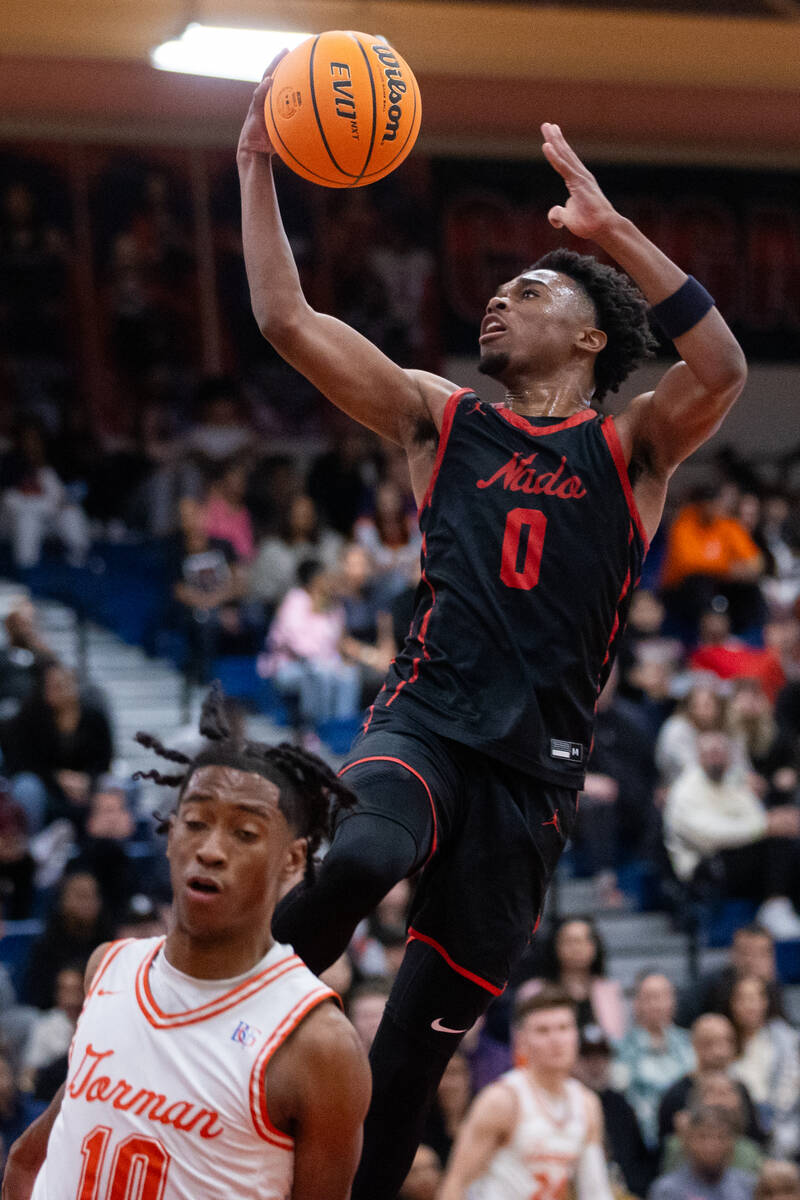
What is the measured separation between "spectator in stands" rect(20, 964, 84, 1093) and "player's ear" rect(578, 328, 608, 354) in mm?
3994

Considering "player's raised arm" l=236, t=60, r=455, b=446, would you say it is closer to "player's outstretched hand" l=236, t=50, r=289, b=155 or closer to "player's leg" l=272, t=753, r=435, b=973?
"player's outstretched hand" l=236, t=50, r=289, b=155

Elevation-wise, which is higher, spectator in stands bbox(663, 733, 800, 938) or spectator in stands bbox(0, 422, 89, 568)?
spectator in stands bbox(0, 422, 89, 568)

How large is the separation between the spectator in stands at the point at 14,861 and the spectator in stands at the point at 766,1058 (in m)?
3.28

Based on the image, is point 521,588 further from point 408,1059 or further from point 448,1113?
point 448,1113

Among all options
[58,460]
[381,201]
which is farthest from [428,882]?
[381,201]

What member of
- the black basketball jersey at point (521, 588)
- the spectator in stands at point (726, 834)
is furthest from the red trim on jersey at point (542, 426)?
the spectator in stands at point (726, 834)

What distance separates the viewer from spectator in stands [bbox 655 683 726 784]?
9.47m

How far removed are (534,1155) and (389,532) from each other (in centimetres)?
575

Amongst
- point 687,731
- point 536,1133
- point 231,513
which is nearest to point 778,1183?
point 536,1133

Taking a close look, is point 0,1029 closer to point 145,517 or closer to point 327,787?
point 327,787

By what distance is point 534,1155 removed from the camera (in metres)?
5.81

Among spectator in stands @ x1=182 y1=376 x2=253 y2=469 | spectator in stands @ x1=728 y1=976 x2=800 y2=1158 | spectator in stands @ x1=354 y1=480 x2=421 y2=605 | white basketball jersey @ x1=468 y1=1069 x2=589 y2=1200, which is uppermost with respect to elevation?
spectator in stands @ x1=182 y1=376 x2=253 y2=469

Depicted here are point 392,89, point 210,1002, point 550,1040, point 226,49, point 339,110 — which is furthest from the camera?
point 226,49

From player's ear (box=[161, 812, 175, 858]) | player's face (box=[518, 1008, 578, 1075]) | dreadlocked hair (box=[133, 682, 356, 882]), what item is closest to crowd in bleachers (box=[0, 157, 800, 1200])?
player's face (box=[518, 1008, 578, 1075])
